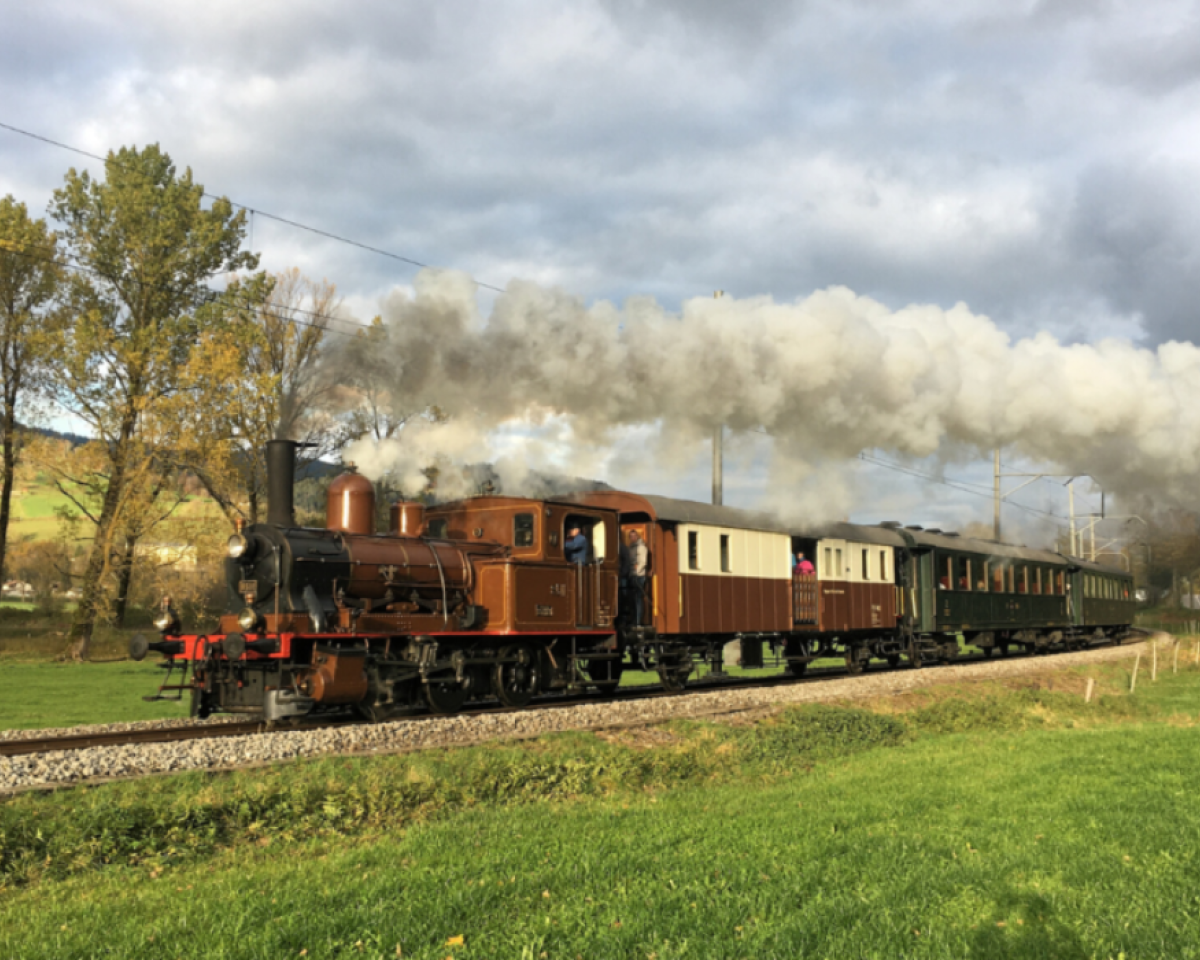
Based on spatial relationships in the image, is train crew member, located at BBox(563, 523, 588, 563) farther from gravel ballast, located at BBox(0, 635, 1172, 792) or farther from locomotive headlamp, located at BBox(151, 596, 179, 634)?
locomotive headlamp, located at BBox(151, 596, 179, 634)

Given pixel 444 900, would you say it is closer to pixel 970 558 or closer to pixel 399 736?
pixel 399 736

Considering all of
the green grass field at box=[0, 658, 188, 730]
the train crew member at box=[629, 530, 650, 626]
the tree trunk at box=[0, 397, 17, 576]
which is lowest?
the green grass field at box=[0, 658, 188, 730]

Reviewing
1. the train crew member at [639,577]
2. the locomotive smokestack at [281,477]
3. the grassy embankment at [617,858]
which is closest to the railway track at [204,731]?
the train crew member at [639,577]

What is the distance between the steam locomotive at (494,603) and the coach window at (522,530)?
24 mm

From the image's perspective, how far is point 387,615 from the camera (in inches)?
545

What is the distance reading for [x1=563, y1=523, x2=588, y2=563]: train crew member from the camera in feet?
54.4

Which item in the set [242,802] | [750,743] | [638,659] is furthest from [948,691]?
[242,802]

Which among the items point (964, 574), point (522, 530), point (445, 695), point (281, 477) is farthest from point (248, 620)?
point (964, 574)

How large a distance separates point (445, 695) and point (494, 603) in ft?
5.07

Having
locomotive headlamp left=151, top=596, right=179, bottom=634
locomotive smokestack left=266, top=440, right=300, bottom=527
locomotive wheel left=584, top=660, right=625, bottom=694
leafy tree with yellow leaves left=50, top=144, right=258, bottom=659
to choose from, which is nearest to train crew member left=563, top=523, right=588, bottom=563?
locomotive wheel left=584, top=660, right=625, bottom=694

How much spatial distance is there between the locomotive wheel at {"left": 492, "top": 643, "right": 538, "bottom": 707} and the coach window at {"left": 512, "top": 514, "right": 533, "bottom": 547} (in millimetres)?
1609

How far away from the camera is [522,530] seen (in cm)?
1597

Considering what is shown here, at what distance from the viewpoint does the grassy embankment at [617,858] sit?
527 cm

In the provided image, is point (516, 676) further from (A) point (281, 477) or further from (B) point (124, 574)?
(B) point (124, 574)
